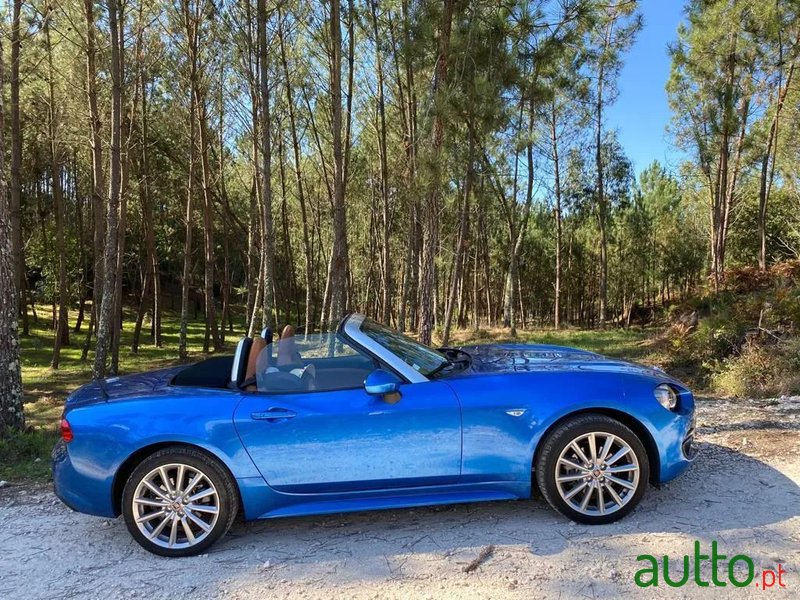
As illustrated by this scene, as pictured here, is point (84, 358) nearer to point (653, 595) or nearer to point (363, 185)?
point (363, 185)

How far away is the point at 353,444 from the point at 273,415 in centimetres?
50


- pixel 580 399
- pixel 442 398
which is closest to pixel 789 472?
pixel 580 399

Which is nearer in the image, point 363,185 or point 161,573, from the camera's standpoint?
point 161,573

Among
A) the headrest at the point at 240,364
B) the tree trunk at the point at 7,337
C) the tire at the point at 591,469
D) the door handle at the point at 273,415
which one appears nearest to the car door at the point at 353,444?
the door handle at the point at 273,415

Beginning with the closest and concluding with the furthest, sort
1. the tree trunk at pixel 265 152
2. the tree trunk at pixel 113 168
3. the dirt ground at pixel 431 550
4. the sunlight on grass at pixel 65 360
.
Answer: the dirt ground at pixel 431 550, the tree trunk at pixel 113 168, the tree trunk at pixel 265 152, the sunlight on grass at pixel 65 360

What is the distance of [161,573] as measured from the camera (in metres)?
3.07

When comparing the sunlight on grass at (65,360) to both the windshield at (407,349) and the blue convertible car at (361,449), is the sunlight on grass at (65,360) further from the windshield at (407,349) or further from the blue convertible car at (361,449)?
the windshield at (407,349)

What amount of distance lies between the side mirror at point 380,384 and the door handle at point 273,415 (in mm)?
470

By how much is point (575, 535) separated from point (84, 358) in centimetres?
1859

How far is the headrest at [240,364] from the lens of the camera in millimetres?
3578

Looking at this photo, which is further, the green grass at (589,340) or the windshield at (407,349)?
the green grass at (589,340)

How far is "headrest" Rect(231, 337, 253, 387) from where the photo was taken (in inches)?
141

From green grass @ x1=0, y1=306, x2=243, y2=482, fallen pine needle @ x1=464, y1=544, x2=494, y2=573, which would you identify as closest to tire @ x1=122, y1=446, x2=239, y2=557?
fallen pine needle @ x1=464, y1=544, x2=494, y2=573

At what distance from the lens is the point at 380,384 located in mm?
3273
